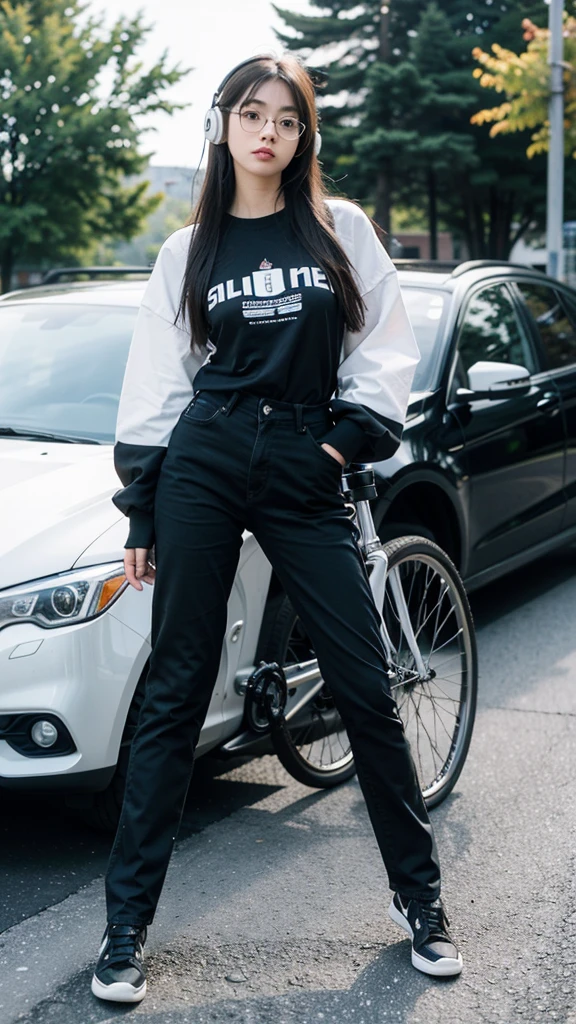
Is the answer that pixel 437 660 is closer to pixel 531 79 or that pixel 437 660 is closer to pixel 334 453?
pixel 334 453

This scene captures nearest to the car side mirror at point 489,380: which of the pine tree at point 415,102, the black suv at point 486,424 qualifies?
the black suv at point 486,424

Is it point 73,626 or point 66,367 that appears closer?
point 73,626

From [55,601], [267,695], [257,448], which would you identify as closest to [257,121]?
[257,448]

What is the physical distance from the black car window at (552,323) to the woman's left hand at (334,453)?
11.0 ft

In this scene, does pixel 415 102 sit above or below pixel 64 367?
above

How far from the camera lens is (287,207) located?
300 centimetres

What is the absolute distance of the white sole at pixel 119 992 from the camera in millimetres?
2801

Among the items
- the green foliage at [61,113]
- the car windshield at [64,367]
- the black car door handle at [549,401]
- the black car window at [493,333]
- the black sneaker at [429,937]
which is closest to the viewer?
the black sneaker at [429,937]

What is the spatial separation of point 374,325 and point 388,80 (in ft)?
109

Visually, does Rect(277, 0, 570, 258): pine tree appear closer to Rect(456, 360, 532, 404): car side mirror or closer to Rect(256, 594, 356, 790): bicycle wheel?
Rect(456, 360, 532, 404): car side mirror

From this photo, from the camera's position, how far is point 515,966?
9.78 feet

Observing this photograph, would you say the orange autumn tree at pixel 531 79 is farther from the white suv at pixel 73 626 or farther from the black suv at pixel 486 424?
the white suv at pixel 73 626

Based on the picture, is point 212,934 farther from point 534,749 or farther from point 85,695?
point 534,749

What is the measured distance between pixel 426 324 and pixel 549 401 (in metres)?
1.02
